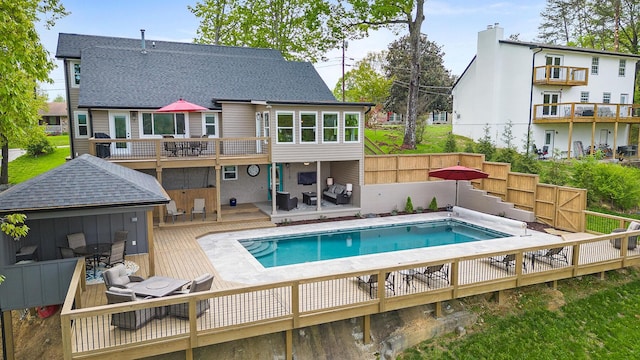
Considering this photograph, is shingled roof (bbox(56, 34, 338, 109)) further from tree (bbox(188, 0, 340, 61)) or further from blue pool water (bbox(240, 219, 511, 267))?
tree (bbox(188, 0, 340, 61))

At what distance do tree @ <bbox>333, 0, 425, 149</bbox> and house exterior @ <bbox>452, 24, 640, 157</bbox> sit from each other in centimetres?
590

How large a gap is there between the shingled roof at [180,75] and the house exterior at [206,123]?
0.05m

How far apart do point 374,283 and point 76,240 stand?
8.42 metres

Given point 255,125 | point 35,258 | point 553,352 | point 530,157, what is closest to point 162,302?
point 35,258

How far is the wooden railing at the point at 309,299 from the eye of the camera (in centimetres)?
761

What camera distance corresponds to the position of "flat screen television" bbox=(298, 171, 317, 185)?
21.5m

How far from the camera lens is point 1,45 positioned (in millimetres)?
9289

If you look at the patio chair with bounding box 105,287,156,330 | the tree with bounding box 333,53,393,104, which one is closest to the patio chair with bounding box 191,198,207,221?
the patio chair with bounding box 105,287,156,330

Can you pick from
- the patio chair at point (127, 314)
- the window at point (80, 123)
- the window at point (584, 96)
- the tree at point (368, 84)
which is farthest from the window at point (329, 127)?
the window at point (584, 96)

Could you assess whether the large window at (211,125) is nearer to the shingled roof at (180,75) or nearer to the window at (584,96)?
the shingled roof at (180,75)

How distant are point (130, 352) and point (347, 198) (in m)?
13.8

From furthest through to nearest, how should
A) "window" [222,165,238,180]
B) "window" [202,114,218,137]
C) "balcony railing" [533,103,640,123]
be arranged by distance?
"balcony railing" [533,103,640,123], "window" [222,165,238,180], "window" [202,114,218,137]

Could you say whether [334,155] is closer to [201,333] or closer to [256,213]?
[256,213]

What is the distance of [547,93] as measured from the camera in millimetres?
30156
